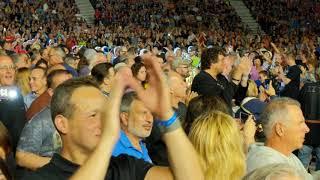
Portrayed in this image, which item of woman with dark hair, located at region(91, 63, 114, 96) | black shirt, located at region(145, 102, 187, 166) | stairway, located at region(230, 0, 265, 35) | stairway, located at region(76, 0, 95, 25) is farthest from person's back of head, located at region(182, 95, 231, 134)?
stairway, located at region(230, 0, 265, 35)

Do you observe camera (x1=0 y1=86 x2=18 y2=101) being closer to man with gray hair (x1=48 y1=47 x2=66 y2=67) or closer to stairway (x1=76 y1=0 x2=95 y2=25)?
man with gray hair (x1=48 y1=47 x2=66 y2=67)

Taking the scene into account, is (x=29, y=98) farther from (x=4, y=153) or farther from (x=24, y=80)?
(x=4, y=153)

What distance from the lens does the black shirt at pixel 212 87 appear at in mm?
6441

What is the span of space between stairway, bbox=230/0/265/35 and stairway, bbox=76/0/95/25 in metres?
8.40

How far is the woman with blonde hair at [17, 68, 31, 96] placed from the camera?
6605 mm

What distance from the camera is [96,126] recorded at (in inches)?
106

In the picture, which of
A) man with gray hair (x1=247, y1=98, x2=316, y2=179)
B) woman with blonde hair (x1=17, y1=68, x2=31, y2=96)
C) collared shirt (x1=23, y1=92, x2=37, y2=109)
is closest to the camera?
man with gray hair (x1=247, y1=98, x2=316, y2=179)

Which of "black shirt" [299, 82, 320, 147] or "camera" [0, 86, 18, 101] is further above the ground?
"camera" [0, 86, 18, 101]

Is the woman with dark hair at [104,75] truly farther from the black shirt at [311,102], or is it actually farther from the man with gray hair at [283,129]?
the black shirt at [311,102]

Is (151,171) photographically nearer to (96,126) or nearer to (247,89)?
(96,126)

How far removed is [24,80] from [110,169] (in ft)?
13.4

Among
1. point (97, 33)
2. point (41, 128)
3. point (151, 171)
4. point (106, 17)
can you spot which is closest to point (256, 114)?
point (41, 128)

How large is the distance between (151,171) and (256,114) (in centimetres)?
279

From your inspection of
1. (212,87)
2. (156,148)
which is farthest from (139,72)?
(156,148)
